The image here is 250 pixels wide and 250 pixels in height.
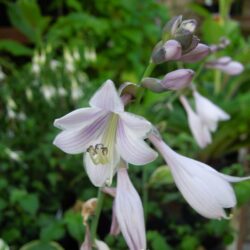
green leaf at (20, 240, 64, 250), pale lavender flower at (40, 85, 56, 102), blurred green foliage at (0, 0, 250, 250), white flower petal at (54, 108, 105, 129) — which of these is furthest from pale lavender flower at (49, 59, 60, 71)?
white flower petal at (54, 108, 105, 129)

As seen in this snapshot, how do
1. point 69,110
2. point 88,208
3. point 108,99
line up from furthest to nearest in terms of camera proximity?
1. point 69,110
2. point 88,208
3. point 108,99

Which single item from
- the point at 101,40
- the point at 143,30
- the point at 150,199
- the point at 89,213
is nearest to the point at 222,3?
the point at 143,30

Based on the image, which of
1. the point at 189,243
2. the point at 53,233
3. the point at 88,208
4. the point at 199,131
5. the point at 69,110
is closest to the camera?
the point at 88,208

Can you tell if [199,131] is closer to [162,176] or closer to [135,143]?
[162,176]

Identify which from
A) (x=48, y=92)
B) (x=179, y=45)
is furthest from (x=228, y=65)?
(x=48, y=92)

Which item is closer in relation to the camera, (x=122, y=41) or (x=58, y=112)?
(x=58, y=112)

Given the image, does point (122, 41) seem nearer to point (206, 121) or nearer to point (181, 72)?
point (206, 121)

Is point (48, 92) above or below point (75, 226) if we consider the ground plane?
below
